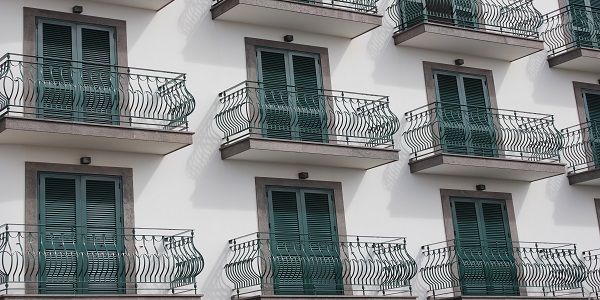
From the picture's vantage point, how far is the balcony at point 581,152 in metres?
24.2

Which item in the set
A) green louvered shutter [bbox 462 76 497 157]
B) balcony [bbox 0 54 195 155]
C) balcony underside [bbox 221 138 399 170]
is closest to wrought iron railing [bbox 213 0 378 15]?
green louvered shutter [bbox 462 76 497 157]

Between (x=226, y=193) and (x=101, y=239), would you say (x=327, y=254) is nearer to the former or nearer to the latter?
(x=226, y=193)

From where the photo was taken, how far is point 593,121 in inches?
990

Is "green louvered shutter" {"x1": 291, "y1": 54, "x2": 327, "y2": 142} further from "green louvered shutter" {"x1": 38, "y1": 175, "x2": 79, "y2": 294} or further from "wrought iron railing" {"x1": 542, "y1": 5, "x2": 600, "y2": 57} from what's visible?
"wrought iron railing" {"x1": 542, "y1": 5, "x2": 600, "y2": 57}

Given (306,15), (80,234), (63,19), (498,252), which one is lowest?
(498,252)

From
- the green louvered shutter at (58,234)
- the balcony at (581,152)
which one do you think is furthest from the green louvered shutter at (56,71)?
the balcony at (581,152)

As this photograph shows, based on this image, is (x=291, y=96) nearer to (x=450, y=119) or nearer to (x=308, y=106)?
(x=308, y=106)

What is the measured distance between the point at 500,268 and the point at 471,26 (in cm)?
575

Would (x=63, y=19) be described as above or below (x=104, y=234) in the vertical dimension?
above

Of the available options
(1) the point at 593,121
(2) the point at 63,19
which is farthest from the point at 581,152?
(2) the point at 63,19

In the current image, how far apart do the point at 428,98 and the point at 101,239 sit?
8221mm

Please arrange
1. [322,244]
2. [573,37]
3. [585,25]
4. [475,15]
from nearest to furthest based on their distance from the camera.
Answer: [322,244], [475,15], [573,37], [585,25]

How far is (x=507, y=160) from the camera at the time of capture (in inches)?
888

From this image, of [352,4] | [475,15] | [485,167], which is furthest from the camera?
[475,15]
